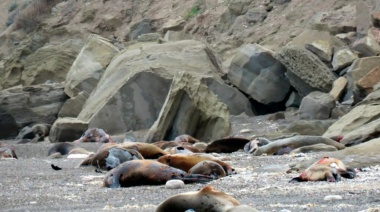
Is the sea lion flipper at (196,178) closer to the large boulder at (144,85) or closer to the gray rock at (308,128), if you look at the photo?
the gray rock at (308,128)

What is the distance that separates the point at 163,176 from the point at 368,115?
6.29 m

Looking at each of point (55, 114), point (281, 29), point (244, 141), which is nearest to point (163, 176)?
point (244, 141)

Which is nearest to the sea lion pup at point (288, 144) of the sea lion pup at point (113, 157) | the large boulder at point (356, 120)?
the large boulder at point (356, 120)

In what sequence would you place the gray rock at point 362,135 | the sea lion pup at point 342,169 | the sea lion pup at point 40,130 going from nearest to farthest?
the sea lion pup at point 342,169, the gray rock at point 362,135, the sea lion pup at point 40,130

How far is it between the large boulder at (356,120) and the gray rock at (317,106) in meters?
4.18

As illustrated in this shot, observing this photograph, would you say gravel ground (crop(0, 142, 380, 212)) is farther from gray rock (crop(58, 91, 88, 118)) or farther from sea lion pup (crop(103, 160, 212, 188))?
gray rock (crop(58, 91, 88, 118))

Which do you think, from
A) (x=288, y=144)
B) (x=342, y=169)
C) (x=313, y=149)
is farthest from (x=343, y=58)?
(x=342, y=169)

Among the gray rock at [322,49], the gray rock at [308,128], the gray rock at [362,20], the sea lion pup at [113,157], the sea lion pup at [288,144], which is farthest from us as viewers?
the gray rock at [362,20]

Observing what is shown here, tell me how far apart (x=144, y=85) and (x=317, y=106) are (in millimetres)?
4109

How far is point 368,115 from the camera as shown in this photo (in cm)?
1298

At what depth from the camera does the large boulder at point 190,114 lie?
627 inches

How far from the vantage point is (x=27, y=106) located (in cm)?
2305

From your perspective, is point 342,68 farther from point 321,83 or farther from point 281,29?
point 281,29

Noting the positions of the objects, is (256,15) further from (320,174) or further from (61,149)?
(320,174)
